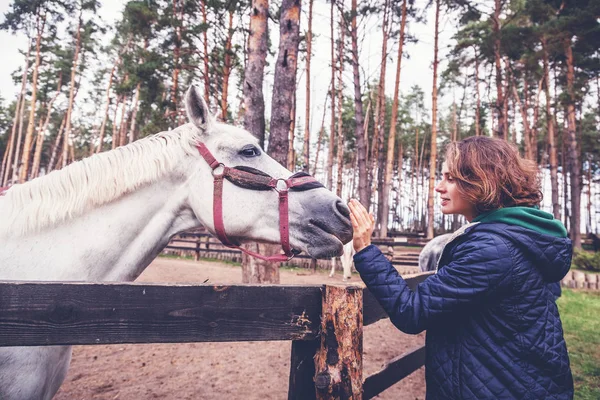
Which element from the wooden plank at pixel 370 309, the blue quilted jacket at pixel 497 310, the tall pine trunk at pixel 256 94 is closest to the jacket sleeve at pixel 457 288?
the blue quilted jacket at pixel 497 310

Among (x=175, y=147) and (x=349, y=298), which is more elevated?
(x=175, y=147)

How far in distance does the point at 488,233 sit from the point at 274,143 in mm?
4178

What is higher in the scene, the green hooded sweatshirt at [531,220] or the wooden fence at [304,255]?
the green hooded sweatshirt at [531,220]

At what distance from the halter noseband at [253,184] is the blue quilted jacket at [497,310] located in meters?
0.77

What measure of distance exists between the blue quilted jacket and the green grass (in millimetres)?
4093

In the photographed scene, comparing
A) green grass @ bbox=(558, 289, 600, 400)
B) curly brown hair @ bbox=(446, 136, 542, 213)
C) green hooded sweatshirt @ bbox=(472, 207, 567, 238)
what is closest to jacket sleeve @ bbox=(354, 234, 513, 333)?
green hooded sweatshirt @ bbox=(472, 207, 567, 238)

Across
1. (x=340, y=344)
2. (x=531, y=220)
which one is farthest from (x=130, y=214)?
(x=531, y=220)

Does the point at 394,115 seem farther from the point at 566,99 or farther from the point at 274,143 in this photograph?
the point at 274,143

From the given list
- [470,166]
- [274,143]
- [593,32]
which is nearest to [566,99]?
[593,32]

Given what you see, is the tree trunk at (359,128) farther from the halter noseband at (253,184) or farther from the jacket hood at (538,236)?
the jacket hood at (538,236)

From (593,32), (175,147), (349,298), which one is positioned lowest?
(349,298)

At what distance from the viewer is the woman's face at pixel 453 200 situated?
5.44ft

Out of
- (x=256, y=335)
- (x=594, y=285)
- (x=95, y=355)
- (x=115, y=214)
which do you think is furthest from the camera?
(x=594, y=285)

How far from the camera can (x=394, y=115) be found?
1717 cm
